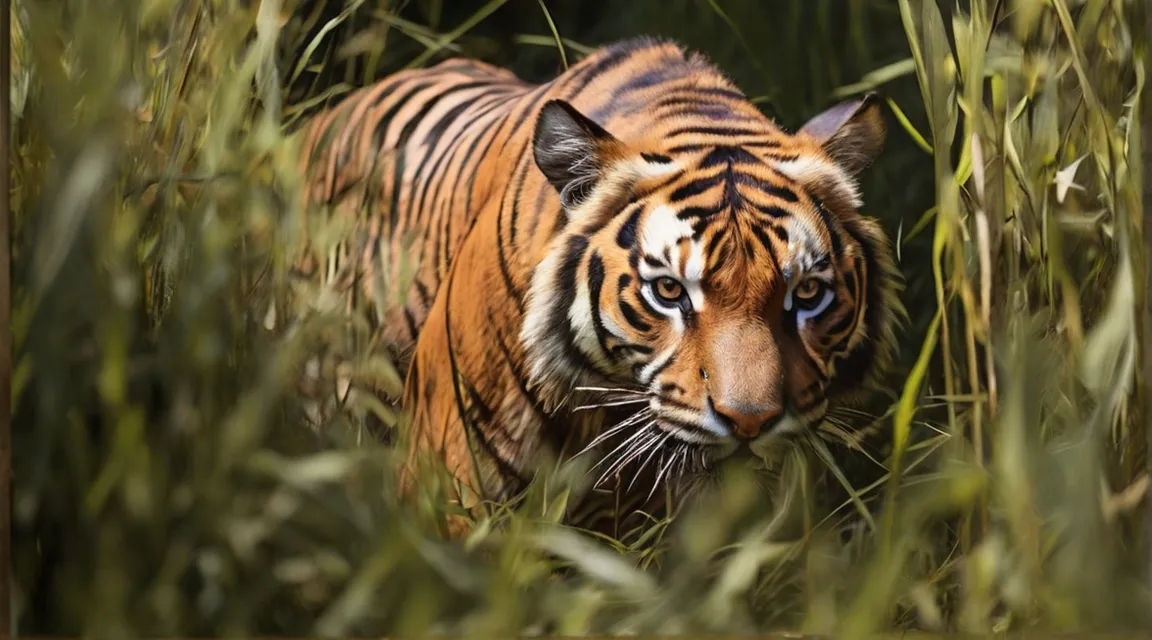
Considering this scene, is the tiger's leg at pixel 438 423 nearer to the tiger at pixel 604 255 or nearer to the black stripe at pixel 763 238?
the tiger at pixel 604 255

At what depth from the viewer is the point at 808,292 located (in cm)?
110

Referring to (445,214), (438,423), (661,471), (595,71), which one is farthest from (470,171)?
(661,471)

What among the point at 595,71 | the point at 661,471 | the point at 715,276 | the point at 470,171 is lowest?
the point at 661,471

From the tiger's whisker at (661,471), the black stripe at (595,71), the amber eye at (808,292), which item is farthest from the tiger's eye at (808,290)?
the black stripe at (595,71)

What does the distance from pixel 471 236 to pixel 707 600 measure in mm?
467

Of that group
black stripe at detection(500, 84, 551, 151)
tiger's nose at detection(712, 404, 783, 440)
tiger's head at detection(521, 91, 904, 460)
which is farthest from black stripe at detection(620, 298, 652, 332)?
black stripe at detection(500, 84, 551, 151)

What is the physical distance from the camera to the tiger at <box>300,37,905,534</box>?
108 centimetres

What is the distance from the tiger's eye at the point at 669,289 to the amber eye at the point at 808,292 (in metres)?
0.13

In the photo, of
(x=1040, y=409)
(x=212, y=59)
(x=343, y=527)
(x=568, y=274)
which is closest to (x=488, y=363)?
(x=568, y=274)

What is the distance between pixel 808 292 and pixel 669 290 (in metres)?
0.15

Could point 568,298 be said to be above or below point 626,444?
above

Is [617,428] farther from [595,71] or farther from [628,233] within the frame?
[595,71]

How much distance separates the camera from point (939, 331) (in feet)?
3.69

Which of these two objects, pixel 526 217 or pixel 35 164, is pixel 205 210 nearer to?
pixel 35 164
